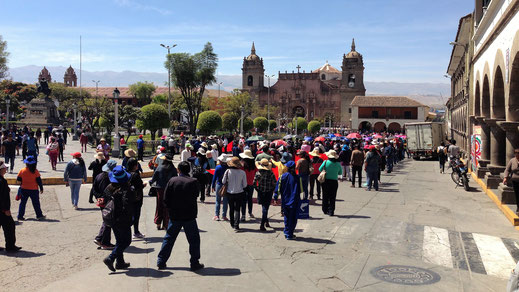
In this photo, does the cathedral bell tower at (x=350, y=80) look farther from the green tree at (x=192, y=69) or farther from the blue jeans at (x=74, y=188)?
the blue jeans at (x=74, y=188)

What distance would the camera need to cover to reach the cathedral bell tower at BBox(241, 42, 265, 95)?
9912cm

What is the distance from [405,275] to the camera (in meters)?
6.63

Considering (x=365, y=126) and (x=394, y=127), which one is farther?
(x=365, y=126)

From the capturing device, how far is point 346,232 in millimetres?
9102

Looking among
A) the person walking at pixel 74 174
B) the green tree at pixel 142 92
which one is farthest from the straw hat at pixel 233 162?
the green tree at pixel 142 92

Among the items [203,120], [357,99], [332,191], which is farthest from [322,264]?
[357,99]

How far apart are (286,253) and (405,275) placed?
1.93 meters

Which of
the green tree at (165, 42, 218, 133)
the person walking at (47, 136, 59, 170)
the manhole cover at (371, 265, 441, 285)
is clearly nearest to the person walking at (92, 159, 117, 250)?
the manhole cover at (371, 265, 441, 285)

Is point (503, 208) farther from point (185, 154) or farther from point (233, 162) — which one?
point (185, 154)

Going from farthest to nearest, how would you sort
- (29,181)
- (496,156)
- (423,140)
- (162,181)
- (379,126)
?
(379,126) → (423,140) → (496,156) → (29,181) → (162,181)

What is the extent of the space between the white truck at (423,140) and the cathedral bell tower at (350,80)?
6013cm

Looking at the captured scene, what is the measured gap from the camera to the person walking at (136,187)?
24.9ft

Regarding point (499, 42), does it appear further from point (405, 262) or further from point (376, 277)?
point (376, 277)

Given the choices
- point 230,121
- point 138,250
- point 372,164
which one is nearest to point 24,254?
point 138,250
